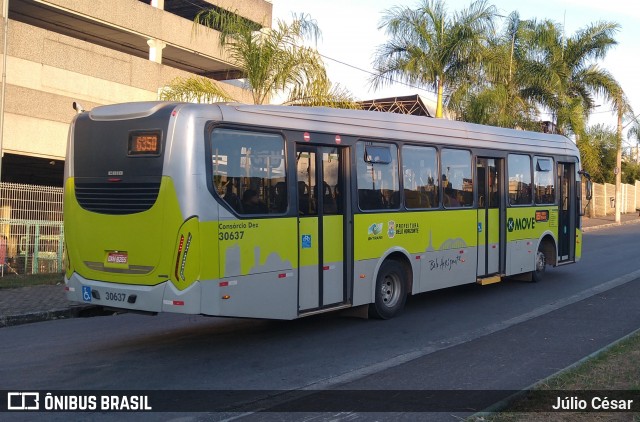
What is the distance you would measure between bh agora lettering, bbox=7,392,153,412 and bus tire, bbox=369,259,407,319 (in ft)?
15.9

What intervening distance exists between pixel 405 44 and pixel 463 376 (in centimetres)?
1764

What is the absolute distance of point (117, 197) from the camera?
331 inches

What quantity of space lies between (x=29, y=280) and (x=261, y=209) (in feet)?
28.1

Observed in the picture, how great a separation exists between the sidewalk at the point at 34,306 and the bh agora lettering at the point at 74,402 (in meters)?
2.37

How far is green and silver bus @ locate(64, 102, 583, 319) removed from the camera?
7.95 meters

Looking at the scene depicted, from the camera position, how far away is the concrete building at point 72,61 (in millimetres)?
19594

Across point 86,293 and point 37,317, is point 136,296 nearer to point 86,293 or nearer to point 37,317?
point 86,293

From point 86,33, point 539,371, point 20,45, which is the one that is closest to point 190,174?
point 539,371

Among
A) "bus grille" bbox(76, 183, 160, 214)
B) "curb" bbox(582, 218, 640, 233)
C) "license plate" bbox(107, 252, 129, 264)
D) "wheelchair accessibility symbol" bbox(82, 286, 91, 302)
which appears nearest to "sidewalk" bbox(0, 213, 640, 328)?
"wheelchair accessibility symbol" bbox(82, 286, 91, 302)

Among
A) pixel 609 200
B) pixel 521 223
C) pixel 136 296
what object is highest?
pixel 609 200

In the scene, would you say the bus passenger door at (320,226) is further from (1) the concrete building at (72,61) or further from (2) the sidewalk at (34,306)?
(1) the concrete building at (72,61)

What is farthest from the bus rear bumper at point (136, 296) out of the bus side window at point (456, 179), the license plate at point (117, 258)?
the bus side window at point (456, 179)

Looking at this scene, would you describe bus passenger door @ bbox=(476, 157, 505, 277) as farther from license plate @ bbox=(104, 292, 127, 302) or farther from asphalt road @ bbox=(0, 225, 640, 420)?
license plate @ bbox=(104, 292, 127, 302)

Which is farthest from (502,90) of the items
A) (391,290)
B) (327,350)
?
(327,350)
